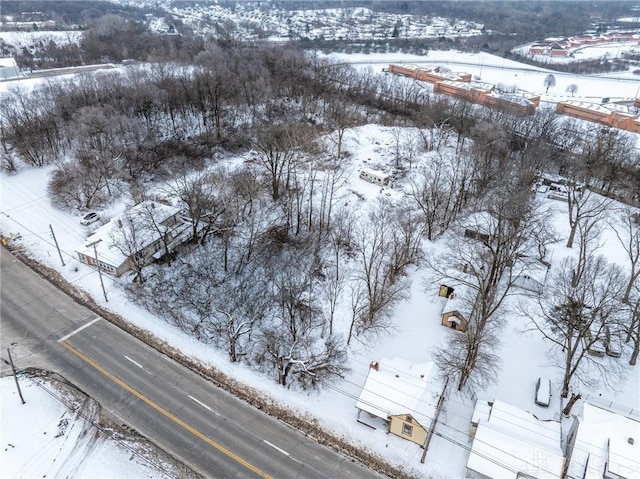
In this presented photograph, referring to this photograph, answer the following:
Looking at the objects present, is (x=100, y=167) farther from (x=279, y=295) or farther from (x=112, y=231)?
(x=279, y=295)

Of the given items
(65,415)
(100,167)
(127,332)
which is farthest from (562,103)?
(65,415)

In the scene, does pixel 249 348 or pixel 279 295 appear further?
pixel 279 295

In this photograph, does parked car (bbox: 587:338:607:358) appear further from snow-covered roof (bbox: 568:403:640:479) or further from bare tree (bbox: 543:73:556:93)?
bare tree (bbox: 543:73:556:93)

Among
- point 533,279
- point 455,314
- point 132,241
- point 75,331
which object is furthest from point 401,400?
point 132,241

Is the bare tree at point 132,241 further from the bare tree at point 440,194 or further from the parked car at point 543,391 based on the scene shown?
the parked car at point 543,391

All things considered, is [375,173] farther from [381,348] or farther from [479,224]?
[381,348]
